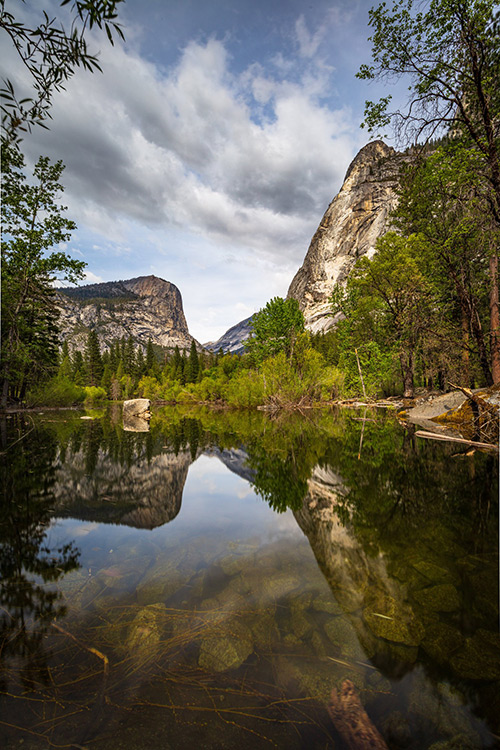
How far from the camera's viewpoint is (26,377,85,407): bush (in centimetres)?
2906

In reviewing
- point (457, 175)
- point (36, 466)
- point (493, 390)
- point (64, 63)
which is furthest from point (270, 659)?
point (493, 390)

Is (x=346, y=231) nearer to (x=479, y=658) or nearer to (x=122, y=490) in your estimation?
(x=122, y=490)

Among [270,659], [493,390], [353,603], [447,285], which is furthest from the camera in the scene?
[447,285]

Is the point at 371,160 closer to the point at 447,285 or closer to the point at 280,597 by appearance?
the point at 447,285

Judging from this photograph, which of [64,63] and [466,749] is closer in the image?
[466,749]

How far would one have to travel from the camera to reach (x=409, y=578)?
3.23m

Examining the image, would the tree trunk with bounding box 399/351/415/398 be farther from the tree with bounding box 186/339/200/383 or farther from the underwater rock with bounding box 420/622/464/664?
the tree with bounding box 186/339/200/383

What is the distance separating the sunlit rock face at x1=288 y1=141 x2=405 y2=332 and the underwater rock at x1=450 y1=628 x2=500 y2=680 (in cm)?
12568

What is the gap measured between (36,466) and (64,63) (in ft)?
28.4

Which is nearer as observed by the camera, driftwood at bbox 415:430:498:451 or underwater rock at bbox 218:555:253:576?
underwater rock at bbox 218:555:253:576

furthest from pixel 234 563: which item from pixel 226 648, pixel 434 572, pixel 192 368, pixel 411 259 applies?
pixel 192 368

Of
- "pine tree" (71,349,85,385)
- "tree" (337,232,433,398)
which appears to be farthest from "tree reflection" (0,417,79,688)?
"pine tree" (71,349,85,385)

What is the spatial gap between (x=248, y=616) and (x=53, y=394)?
3589 centimetres

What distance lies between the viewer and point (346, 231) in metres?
145
